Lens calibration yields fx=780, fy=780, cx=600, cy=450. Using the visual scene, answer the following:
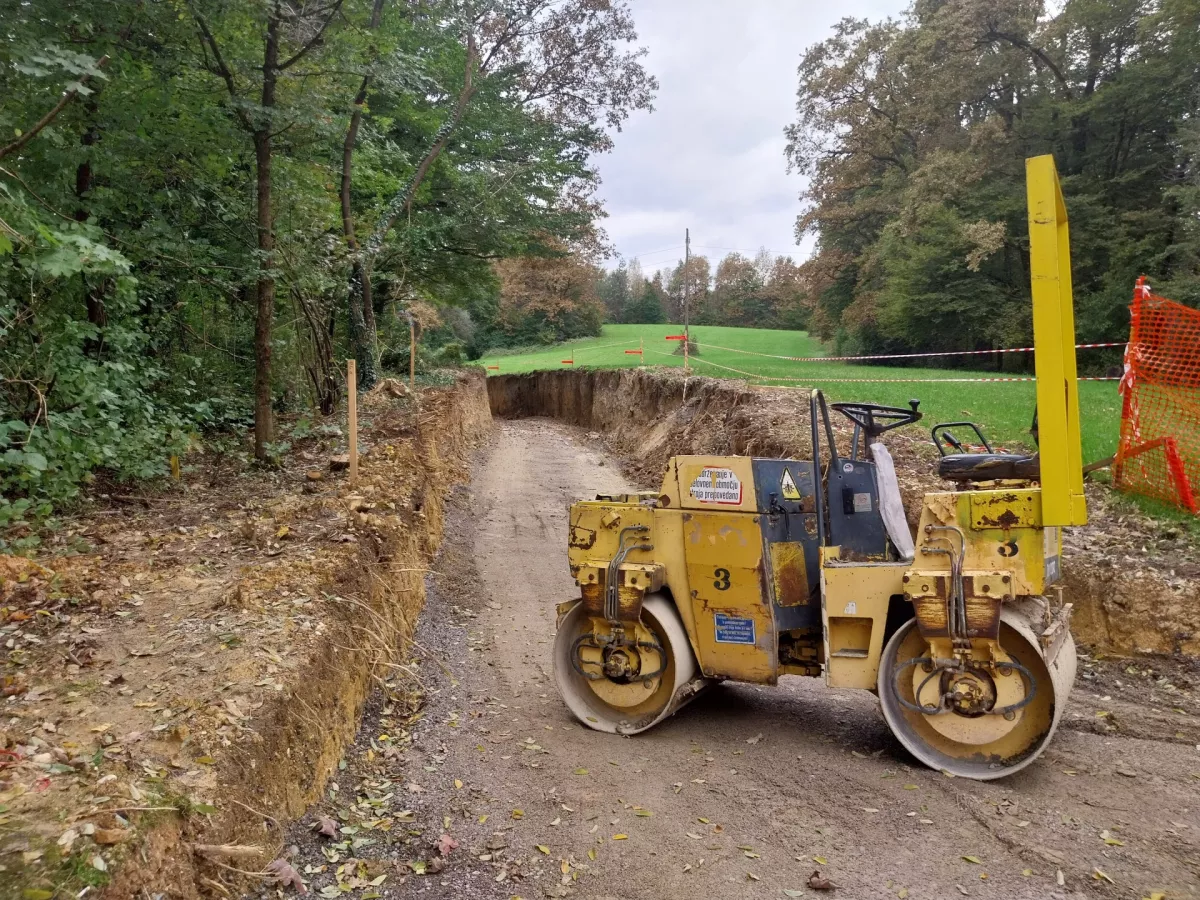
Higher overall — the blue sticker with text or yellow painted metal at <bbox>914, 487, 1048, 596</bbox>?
yellow painted metal at <bbox>914, 487, 1048, 596</bbox>

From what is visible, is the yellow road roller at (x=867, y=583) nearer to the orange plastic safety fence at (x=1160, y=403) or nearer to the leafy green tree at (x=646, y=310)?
the orange plastic safety fence at (x=1160, y=403)

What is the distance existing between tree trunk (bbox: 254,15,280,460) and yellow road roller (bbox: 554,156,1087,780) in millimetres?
5629

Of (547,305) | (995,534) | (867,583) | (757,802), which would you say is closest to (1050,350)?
(995,534)

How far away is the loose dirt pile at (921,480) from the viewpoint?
6719mm

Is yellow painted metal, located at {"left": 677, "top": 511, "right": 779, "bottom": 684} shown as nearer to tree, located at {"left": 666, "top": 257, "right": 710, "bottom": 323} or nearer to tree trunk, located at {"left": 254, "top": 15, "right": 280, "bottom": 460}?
tree trunk, located at {"left": 254, "top": 15, "right": 280, "bottom": 460}

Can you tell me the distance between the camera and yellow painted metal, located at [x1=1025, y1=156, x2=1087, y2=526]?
4285mm

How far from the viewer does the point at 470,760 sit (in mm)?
5320

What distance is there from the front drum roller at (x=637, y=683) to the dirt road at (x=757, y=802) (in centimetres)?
16

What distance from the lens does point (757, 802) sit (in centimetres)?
462

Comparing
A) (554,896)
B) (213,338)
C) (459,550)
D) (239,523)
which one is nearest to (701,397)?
(459,550)

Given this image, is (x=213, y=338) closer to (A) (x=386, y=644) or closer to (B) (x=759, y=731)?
(A) (x=386, y=644)

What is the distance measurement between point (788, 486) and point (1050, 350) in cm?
180

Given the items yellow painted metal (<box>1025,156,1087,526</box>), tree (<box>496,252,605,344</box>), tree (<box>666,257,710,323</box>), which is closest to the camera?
yellow painted metal (<box>1025,156,1087,526</box>)

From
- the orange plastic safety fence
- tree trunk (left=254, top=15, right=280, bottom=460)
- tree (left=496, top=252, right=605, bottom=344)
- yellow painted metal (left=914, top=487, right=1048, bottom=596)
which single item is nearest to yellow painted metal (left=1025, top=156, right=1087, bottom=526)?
yellow painted metal (left=914, top=487, right=1048, bottom=596)
